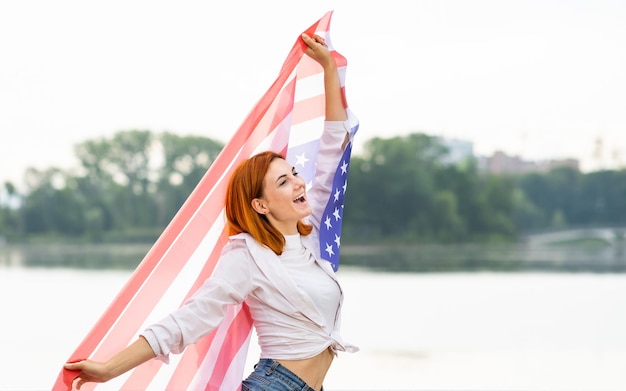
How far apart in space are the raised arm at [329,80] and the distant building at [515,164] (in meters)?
31.7

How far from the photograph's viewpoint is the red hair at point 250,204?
1957 mm

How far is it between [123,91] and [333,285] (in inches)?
1385

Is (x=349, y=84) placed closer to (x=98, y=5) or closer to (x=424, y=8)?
(x=424, y=8)

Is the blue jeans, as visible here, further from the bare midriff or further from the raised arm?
the raised arm

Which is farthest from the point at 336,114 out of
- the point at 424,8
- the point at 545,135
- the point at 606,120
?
the point at 545,135

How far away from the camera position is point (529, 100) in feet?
114

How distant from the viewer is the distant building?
33.5 metres

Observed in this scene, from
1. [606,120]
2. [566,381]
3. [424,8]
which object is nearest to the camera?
[566,381]

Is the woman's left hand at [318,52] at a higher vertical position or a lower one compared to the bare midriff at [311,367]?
higher

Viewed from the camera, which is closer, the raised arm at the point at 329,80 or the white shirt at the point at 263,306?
the white shirt at the point at 263,306

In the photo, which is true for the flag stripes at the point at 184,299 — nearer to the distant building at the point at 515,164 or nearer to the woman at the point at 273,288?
the woman at the point at 273,288

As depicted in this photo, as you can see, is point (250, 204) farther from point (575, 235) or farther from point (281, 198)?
point (575, 235)

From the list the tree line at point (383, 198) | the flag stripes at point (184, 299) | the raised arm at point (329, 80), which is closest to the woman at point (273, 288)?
the flag stripes at point (184, 299)

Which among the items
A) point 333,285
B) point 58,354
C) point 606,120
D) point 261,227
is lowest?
point 58,354
